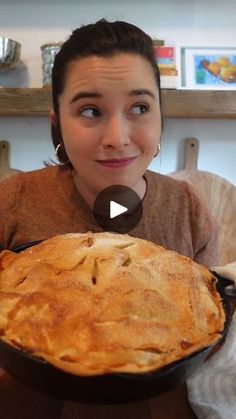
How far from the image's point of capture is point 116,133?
0.76 m

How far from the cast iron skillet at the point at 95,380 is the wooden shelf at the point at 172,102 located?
122 centimetres

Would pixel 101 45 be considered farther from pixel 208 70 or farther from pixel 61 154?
pixel 208 70

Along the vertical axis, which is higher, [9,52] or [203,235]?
[9,52]

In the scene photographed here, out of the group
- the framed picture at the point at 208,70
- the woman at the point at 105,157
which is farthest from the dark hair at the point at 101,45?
the framed picture at the point at 208,70

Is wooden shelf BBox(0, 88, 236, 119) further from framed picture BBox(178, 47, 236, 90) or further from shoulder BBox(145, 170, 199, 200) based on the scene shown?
shoulder BBox(145, 170, 199, 200)

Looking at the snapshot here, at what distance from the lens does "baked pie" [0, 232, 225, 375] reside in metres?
0.43

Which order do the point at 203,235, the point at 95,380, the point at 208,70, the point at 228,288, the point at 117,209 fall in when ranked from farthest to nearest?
the point at 208,70
the point at 203,235
the point at 117,209
the point at 228,288
the point at 95,380

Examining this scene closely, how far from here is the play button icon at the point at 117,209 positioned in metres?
0.91

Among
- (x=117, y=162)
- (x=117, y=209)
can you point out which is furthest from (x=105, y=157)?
(x=117, y=209)

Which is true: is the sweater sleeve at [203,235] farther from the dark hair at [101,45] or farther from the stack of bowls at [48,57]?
the stack of bowls at [48,57]

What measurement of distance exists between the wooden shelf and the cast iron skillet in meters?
1.22

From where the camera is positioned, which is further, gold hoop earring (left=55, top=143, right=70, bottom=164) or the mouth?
gold hoop earring (left=55, top=143, right=70, bottom=164)

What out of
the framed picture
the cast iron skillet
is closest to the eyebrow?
the cast iron skillet

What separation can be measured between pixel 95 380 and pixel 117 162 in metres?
0.48
